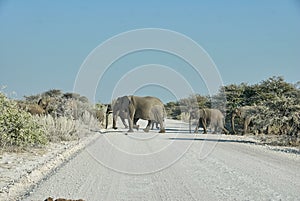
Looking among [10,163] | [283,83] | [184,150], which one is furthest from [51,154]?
[283,83]

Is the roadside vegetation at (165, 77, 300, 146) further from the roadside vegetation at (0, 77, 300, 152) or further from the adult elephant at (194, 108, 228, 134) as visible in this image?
the adult elephant at (194, 108, 228, 134)

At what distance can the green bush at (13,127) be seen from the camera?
14385 millimetres

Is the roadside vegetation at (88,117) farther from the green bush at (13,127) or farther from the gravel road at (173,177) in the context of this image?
the gravel road at (173,177)

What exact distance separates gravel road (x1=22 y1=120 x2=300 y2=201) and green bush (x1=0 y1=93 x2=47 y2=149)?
7.01ft

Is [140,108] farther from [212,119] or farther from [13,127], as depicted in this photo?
[13,127]

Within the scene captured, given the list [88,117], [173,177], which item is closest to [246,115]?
[88,117]

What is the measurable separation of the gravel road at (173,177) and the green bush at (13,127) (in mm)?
2135

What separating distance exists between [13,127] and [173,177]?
6.87 m

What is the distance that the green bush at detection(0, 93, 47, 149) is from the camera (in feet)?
47.2

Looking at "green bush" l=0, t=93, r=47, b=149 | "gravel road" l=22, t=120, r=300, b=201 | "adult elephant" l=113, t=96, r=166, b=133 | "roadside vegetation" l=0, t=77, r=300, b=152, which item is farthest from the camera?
"adult elephant" l=113, t=96, r=166, b=133

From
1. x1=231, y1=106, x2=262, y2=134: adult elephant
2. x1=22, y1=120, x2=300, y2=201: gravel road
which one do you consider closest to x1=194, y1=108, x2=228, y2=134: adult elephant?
x1=231, y1=106, x2=262, y2=134: adult elephant

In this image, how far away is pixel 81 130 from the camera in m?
23.2

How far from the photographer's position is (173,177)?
9742 mm

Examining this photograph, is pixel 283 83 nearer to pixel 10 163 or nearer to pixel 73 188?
pixel 10 163
